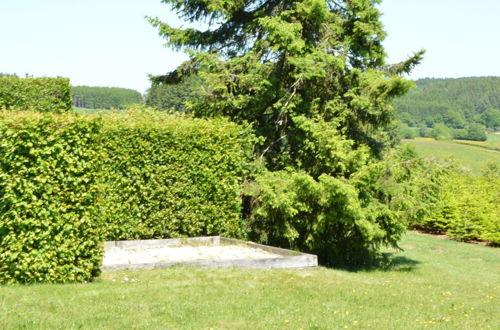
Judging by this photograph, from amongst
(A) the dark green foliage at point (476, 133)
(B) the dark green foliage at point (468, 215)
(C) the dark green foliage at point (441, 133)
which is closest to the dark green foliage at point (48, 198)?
(B) the dark green foliage at point (468, 215)

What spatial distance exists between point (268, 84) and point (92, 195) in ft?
20.7

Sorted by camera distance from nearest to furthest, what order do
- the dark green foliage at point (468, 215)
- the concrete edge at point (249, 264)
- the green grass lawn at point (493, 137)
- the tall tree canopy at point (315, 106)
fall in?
the concrete edge at point (249, 264), the tall tree canopy at point (315, 106), the dark green foliage at point (468, 215), the green grass lawn at point (493, 137)

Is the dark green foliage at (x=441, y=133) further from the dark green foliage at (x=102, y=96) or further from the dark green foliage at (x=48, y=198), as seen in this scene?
the dark green foliage at (x=48, y=198)

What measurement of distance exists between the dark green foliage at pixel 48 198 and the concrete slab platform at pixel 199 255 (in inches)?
49.3

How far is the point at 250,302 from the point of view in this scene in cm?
793

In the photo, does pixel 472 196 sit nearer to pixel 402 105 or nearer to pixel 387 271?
pixel 387 271

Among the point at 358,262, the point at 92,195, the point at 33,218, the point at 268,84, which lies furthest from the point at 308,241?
the point at 33,218

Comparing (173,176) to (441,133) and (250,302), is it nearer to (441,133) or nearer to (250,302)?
(250,302)

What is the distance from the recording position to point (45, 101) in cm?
1802

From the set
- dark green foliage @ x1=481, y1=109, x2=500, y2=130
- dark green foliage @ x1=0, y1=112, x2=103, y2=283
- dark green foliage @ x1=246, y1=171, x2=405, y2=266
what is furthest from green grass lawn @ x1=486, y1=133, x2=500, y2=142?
dark green foliage @ x1=0, y1=112, x2=103, y2=283

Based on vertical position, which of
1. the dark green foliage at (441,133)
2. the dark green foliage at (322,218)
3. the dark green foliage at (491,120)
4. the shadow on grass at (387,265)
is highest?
the dark green foliage at (491,120)

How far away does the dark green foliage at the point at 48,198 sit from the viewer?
8.25 m

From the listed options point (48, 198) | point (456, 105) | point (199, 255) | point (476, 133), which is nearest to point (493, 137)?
point (476, 133)

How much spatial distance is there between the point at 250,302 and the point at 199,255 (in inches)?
153
